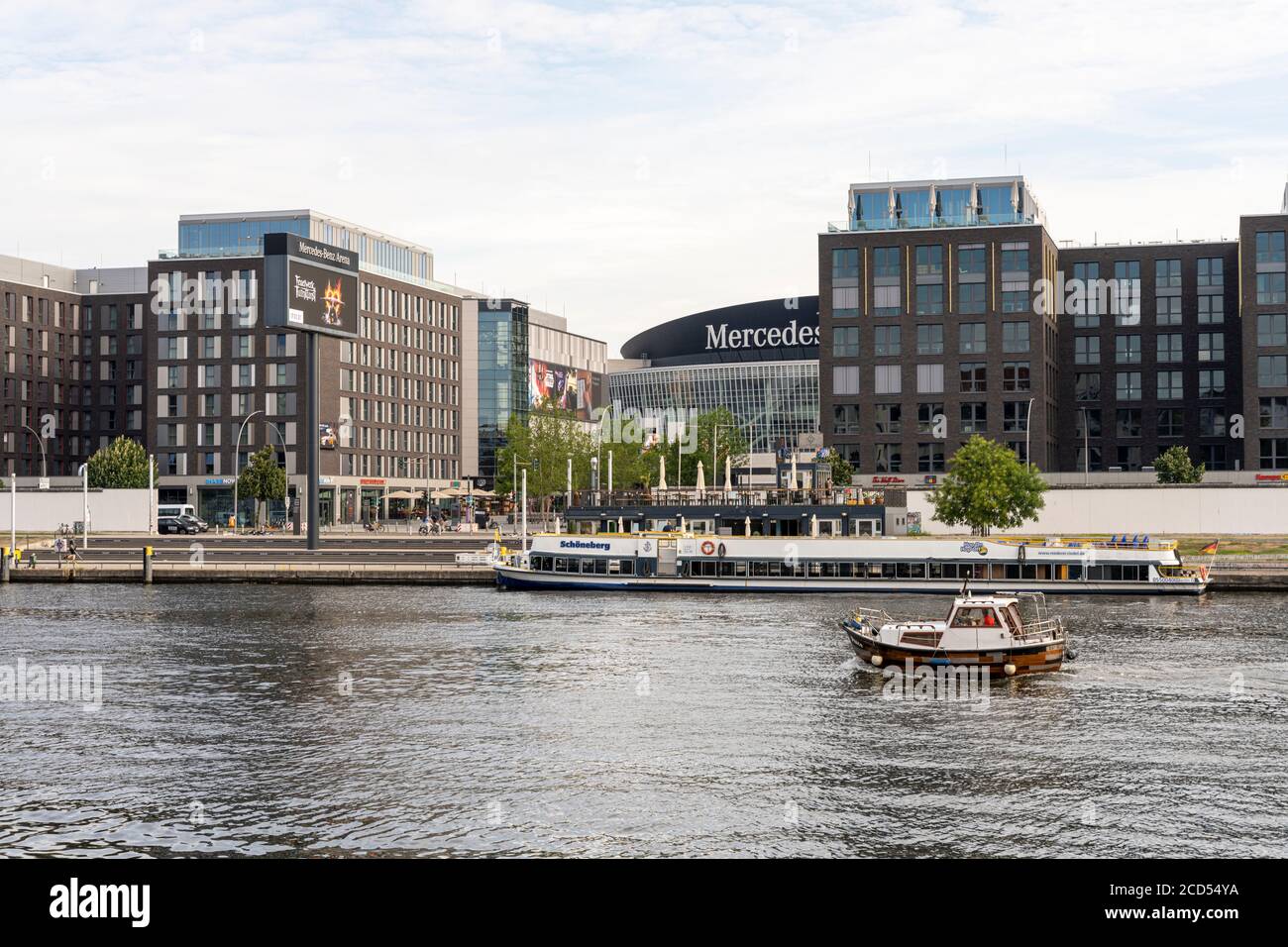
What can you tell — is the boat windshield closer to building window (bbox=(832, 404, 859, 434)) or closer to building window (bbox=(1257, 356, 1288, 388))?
building window (bbox=(832, 404, 859, 434))

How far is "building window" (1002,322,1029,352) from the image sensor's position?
146375 millimetres

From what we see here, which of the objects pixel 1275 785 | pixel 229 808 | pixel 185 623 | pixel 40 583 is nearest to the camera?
pixel 229 808

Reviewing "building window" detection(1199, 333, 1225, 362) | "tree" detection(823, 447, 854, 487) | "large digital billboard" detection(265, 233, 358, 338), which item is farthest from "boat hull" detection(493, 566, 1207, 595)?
"building window" detection(1199, 333, 1225, 362)

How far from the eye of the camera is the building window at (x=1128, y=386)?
532ft

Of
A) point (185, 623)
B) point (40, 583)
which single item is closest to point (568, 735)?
point (185, 623)

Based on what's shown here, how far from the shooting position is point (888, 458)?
148 m

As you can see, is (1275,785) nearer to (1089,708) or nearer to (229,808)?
(1089,708)

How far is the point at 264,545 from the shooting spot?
127625mm

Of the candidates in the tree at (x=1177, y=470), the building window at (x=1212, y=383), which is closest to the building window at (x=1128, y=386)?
the building window at (x=1212, y=383)

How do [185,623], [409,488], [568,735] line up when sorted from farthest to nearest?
[409,488] → [185,623] → [568,735]

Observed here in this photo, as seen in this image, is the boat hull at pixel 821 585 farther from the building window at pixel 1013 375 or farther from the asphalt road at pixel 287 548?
the building window at pixel 1013 375
